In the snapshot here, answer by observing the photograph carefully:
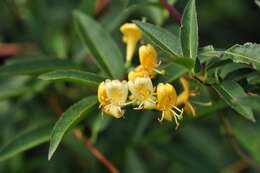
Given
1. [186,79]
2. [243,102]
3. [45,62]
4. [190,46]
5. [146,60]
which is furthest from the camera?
[45,62]

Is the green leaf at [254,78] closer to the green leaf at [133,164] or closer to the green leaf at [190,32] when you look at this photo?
the green leaf at [190,32]

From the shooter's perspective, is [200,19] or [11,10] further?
[200,19]

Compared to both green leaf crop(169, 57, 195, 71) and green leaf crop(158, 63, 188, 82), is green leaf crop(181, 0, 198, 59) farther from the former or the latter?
green leaf crop(158, 63, 188, 82)

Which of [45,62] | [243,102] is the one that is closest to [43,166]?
[45,62]

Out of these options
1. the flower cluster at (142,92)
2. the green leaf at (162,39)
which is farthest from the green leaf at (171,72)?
the green leaf at (162,39)

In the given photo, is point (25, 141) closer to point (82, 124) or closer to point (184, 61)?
point (82, 124)

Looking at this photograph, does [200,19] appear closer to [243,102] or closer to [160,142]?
[160,142]
